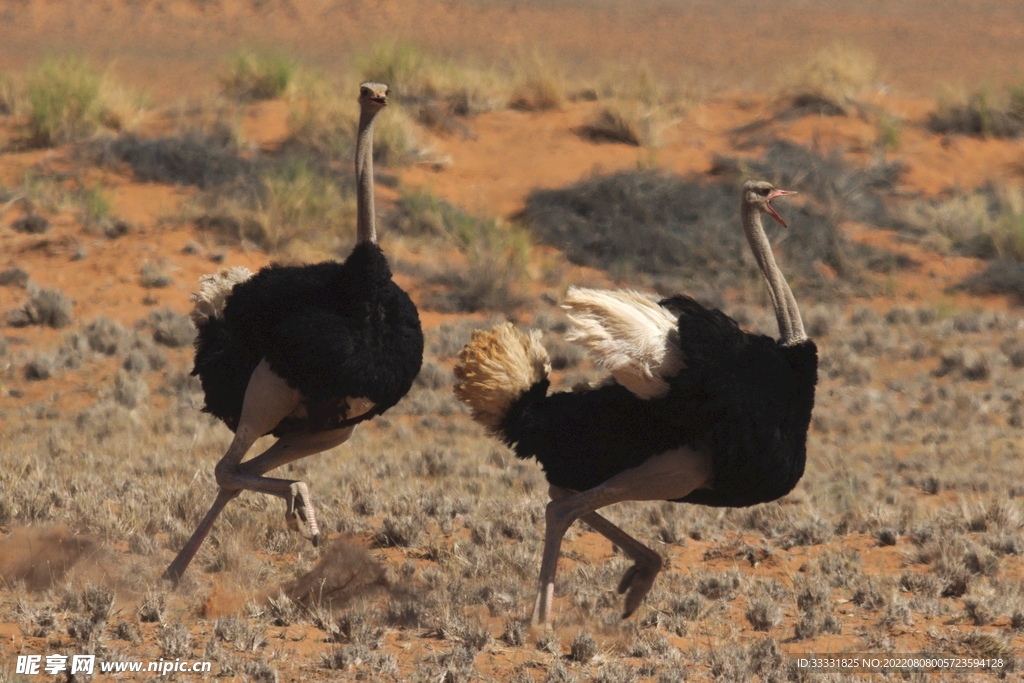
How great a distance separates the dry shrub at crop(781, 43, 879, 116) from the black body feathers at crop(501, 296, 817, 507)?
48.1ft

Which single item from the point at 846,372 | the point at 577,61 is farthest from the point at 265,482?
the point at 577,61

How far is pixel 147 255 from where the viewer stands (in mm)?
13773

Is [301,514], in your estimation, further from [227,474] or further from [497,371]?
[497,371]

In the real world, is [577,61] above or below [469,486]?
above

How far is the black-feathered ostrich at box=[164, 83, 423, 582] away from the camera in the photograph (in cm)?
596

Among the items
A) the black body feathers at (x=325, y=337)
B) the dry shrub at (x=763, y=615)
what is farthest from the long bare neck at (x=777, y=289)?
the black body feathers at (x=325, y=337)

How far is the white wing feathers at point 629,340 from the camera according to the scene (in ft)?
18.2

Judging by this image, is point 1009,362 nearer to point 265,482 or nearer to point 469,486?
point 469,486

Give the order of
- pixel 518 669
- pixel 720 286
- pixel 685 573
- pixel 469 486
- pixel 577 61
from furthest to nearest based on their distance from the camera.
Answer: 1. pixel 577 61
2. pixel 720 286
3. pixel 469 486
4. pixel 685 573
5. pixel 518 669

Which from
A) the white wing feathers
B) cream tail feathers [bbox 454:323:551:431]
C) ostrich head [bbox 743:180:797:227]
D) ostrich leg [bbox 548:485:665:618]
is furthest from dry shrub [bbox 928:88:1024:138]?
the white wing feathers

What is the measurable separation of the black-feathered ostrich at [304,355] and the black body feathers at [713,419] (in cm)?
79

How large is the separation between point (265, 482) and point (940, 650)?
10.1 ft

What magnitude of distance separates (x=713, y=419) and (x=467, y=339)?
24.4 feet

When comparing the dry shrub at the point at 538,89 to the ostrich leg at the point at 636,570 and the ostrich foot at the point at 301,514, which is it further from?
the ostrich foot at the point at 301,514
